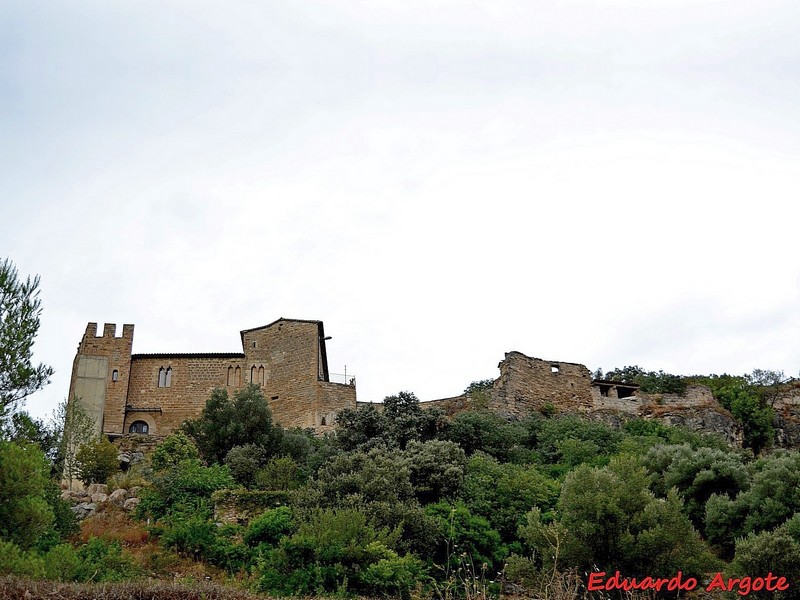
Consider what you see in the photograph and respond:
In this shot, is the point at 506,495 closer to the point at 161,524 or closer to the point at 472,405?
the point at 161,524

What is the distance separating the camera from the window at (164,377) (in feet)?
132

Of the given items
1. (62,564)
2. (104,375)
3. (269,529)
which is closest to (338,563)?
(269,529)

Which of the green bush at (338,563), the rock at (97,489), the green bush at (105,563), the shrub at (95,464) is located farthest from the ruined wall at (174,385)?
the green bush at (338,563)

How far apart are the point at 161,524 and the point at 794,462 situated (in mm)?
14569

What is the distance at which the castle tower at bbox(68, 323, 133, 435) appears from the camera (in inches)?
1526

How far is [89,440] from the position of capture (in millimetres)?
30156

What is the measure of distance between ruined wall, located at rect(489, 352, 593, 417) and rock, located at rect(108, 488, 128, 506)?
15.3m

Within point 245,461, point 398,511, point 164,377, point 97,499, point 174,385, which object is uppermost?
point 164,377

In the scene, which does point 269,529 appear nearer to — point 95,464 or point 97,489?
point 97,489

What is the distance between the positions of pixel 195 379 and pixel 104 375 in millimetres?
4028

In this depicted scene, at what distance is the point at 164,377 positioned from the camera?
40.4 meters

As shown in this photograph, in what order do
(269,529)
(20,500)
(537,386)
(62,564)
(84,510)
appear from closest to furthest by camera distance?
1. (62,564)
2. (20,500)
3. (269,529)
4. (84,510)
5. (537,386)

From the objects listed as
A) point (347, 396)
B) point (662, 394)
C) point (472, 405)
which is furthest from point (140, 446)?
point (662, 394)

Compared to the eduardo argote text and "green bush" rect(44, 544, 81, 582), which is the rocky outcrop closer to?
"green bush" rect(44, 544, 81, 582)
